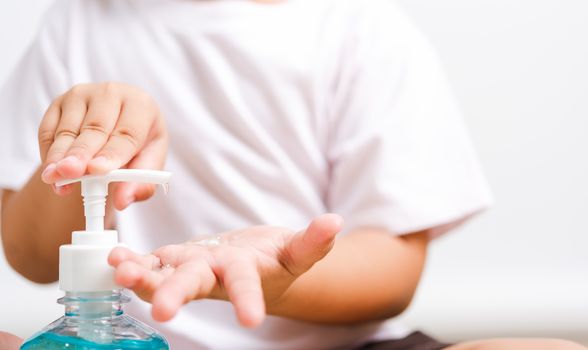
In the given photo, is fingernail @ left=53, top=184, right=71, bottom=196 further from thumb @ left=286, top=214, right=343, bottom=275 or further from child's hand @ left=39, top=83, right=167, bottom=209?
thumb @ left=286, top=214, right=343, bottom=275

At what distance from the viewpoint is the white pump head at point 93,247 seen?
0.44 metres

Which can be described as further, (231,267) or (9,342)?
(9,342)

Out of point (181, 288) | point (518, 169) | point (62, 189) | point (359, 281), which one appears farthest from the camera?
point (518, 169)

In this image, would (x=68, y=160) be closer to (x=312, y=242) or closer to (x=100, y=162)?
(x=100, y=162)

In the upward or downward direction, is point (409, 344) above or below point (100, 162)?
below


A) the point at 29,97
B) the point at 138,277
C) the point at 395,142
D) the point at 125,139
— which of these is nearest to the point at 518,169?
the point at 395,142

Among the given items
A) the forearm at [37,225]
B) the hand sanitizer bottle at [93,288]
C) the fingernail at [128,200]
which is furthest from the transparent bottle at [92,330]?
the forearm at [37,225]

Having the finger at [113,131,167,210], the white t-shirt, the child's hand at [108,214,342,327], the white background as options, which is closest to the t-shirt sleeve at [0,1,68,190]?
the white t-shirt

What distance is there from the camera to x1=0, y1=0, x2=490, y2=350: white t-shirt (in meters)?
0.77

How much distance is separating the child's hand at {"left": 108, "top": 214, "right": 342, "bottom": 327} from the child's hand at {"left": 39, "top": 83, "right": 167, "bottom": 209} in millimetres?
56

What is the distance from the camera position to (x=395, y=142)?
786 mm

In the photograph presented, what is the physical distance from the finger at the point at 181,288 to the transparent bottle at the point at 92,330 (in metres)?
0.06

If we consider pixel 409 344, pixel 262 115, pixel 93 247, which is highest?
pixel 262 115

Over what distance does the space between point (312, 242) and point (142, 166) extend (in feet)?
0.61
